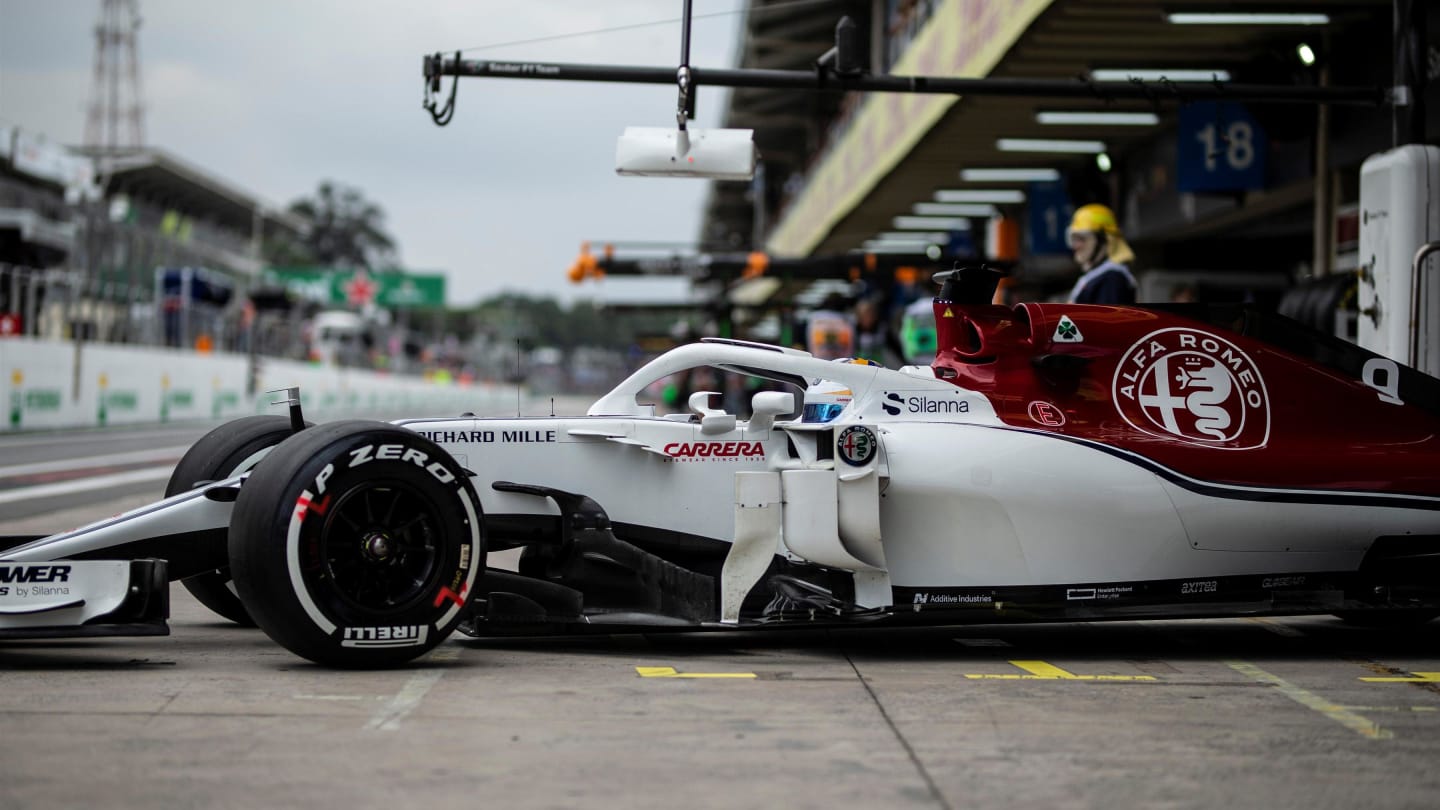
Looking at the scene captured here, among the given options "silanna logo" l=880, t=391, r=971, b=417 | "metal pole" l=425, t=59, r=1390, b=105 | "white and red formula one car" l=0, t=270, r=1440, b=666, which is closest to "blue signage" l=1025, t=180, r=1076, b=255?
"metal pole" l=425, t=59, r=1390, b=105

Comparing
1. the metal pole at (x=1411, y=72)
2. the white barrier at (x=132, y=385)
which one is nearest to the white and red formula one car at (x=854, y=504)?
the metal pole at (x=1411, y=72)

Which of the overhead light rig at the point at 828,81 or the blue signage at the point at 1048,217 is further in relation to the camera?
the blue signage at the point at 1048,217

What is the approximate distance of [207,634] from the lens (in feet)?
21.6

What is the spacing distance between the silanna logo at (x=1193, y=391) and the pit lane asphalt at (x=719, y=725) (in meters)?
0.91

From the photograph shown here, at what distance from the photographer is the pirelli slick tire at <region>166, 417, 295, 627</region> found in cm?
674

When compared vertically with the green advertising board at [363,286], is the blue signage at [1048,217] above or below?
below

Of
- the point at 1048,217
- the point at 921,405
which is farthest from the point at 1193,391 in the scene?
the point at 1048,217

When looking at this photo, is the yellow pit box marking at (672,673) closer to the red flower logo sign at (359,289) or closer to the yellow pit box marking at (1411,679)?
the yellow pit box marking at (1411,679)

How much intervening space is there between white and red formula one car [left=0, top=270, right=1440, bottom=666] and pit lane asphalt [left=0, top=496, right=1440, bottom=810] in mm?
232

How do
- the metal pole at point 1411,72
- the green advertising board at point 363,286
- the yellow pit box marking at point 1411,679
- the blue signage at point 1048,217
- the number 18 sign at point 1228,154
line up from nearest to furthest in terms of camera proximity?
the yellow pit box marking at point 1411,679, the metal pole at point 1411,72, the number 18 sign at point 1228,154, the blue signage at point 1048,217, the green advertising board at point 363,286

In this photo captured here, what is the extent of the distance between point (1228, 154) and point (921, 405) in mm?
9631

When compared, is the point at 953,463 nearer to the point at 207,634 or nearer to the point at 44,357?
the point at 207,634

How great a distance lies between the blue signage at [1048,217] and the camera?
21.0 meters

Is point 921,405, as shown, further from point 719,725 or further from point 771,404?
point 719,725
